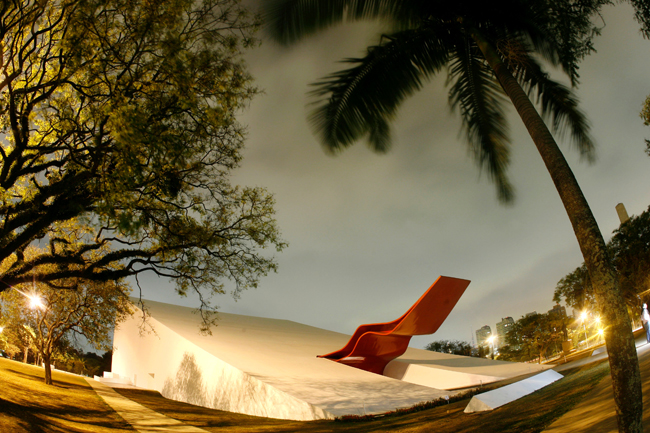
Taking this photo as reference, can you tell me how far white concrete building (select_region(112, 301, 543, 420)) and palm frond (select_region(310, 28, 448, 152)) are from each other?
436 cm

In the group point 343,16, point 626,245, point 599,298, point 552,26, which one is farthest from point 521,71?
point 626,245

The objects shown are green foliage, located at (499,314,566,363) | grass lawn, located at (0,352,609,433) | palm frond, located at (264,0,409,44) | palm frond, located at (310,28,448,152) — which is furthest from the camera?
green foliage, located at (499,314,566,363)

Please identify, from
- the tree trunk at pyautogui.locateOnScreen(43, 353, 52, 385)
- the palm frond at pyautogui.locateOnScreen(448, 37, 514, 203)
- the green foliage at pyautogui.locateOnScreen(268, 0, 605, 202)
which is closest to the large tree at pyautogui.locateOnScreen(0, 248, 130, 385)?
the tree trunk at pyautogui.locateOnScreen(43, 353, 52, 385)

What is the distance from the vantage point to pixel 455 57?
622cm

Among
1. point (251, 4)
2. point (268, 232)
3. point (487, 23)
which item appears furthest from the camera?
point (268, 232)

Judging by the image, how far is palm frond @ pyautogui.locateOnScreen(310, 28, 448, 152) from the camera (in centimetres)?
573

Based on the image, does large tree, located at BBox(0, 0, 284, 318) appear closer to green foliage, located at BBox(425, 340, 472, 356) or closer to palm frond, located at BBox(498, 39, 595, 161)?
palm frond, located at BBox(498, 39, 595, 161)

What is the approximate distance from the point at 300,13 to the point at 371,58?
4.15 feet

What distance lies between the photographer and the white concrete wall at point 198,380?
6.09m

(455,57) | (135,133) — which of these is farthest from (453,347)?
(135,133)

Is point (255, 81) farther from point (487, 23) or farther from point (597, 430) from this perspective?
point (597, 430)

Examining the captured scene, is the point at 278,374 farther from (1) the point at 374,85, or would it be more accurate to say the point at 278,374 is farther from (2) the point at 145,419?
(1) the point at 374,85

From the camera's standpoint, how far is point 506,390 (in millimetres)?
5496

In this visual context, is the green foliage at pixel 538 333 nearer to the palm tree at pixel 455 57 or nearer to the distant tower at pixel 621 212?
the distant tower at pixel 621 212
